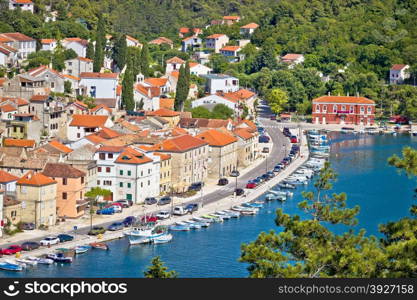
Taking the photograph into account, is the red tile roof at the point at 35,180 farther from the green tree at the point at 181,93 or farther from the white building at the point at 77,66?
the white building at the point at 77,66

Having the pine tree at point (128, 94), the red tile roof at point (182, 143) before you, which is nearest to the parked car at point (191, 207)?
the red tile roof at point (182, 143)

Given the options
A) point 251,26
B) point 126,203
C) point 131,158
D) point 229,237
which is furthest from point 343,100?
point 229,237

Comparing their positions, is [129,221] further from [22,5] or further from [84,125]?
[22,5]

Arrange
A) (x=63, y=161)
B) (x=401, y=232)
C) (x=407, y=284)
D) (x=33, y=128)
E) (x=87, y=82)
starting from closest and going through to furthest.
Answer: (x=407, y=284) < (x=401, y=232) < (x=63, y=161) < (x=33, y=128) < (x=87, y=82)

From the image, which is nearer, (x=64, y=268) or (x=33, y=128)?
(x=64, y=268)

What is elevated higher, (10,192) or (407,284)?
(407,284)

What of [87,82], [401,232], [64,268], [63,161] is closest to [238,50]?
[87,82]

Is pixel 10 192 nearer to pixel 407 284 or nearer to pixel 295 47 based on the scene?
pixel 407 284
